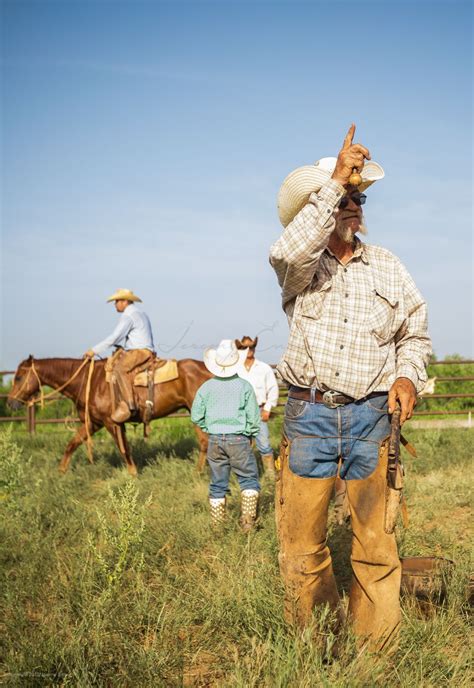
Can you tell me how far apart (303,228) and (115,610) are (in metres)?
2.43

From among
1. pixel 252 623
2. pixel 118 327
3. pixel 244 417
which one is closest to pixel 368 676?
pixel 252 623

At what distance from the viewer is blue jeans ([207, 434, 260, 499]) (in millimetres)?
6184

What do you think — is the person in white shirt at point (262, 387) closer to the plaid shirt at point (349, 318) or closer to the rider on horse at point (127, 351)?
the rider on horse at point (127, 351)

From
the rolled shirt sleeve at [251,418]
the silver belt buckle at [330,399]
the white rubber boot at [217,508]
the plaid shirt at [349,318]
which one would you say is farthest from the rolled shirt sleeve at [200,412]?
the silver belt buckle at [330,399]

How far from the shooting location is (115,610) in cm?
397

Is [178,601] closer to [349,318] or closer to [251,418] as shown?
[349,318]

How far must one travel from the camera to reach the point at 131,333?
10.4 meters

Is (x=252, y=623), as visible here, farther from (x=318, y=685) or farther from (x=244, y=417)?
(x=244, y=417)

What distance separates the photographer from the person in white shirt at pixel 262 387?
30.9ft

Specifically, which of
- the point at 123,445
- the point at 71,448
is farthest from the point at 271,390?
the point at 71,448

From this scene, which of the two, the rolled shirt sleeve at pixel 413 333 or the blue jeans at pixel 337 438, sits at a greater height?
the rolled shirt sleeve at pixel 413 333

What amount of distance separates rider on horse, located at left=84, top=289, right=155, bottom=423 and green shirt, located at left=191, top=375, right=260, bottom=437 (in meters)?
3.73

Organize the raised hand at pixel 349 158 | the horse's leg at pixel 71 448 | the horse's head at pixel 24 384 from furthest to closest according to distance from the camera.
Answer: the horse's head at pixel 24 384
the horse's leg at pixel 71 448
the raised hand at pixel 349 158

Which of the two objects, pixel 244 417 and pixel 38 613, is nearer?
pixel 38 613
